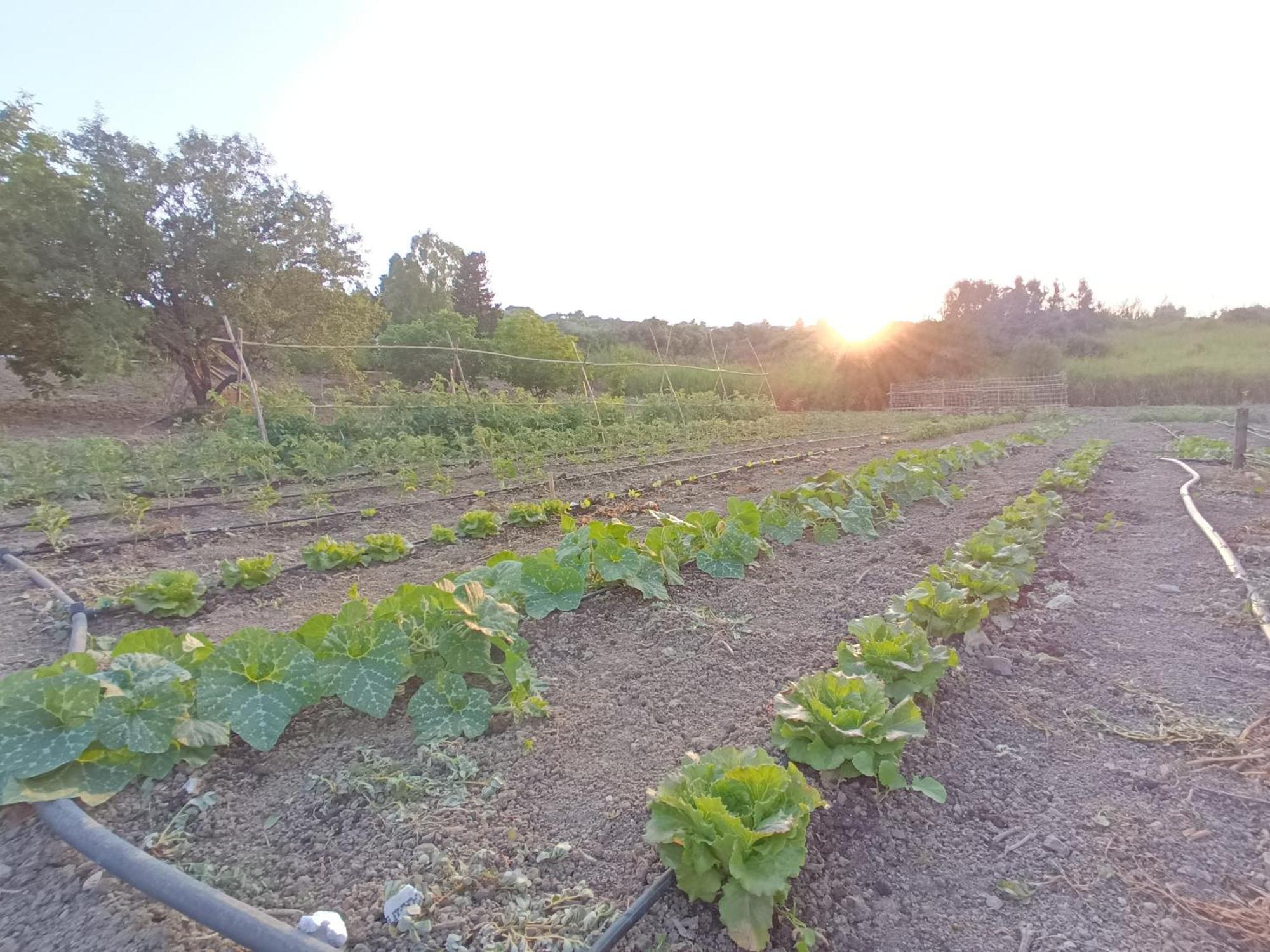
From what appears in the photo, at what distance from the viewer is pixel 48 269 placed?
506 inches

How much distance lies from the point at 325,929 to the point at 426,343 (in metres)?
24.2

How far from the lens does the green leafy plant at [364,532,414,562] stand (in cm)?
427

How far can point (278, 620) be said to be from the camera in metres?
3.32

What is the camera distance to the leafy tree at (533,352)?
21688 mm

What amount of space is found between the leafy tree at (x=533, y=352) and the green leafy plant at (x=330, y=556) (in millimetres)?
16315

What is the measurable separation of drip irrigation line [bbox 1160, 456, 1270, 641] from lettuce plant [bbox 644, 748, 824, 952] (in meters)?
2.83

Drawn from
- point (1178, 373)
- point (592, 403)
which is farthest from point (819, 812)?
point (1178, 373)

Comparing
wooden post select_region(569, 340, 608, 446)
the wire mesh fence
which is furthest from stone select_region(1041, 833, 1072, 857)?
the wire mesh fence

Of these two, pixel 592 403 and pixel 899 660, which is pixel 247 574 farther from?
pixel 592 403

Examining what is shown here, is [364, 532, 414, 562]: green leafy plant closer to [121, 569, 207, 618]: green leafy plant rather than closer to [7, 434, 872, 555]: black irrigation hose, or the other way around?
[121, 569, 207, 618]: green leafy plant

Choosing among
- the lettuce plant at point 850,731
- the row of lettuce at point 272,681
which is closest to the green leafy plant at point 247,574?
the row of lettuce at point 272,681

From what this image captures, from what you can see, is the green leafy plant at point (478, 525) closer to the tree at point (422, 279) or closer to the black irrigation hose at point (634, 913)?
the black irrigation hose at point (634, 913)

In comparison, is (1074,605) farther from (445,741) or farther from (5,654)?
(5,654)

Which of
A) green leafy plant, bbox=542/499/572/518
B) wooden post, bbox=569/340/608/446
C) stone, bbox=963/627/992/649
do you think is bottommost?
stone, bbox=963/627/992/649
